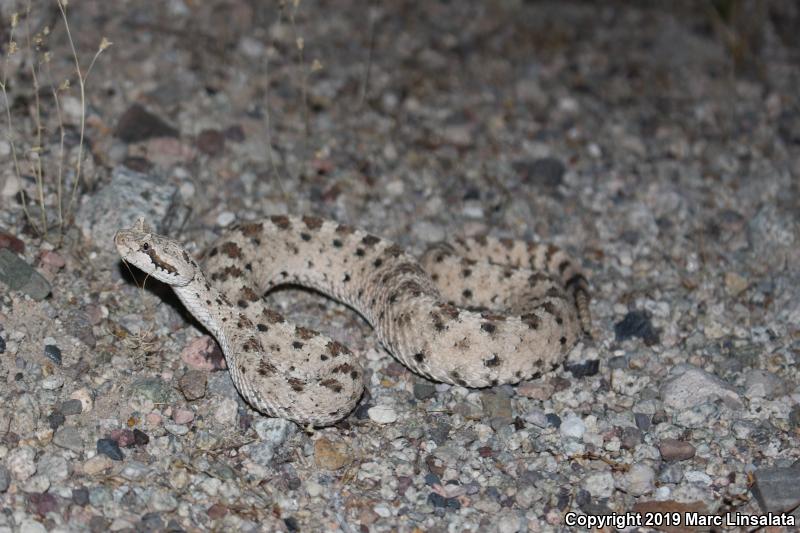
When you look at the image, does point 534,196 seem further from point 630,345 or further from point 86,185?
point 86,185

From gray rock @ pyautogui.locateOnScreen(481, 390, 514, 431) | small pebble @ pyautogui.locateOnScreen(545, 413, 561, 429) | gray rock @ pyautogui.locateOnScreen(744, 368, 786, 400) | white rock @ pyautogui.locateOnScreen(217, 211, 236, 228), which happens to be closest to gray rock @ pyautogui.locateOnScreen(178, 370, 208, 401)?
white rock @ pyautogui.locateOnScreen(217, 211, 236, 228)

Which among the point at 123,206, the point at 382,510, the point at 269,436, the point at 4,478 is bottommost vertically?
the point at 382,510

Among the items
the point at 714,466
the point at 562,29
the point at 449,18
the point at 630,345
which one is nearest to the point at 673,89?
the point at 562,29

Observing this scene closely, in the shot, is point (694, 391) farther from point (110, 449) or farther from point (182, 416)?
point (110, 449)

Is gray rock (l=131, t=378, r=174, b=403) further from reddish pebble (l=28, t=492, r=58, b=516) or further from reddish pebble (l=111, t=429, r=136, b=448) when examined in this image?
reddish pebble (l=28, t=492, r=58, b=516)

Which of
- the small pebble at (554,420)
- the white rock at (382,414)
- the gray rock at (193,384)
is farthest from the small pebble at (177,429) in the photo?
the small pebble at (554,420)

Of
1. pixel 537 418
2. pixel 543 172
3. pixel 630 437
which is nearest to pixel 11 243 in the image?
pixel 537 418
